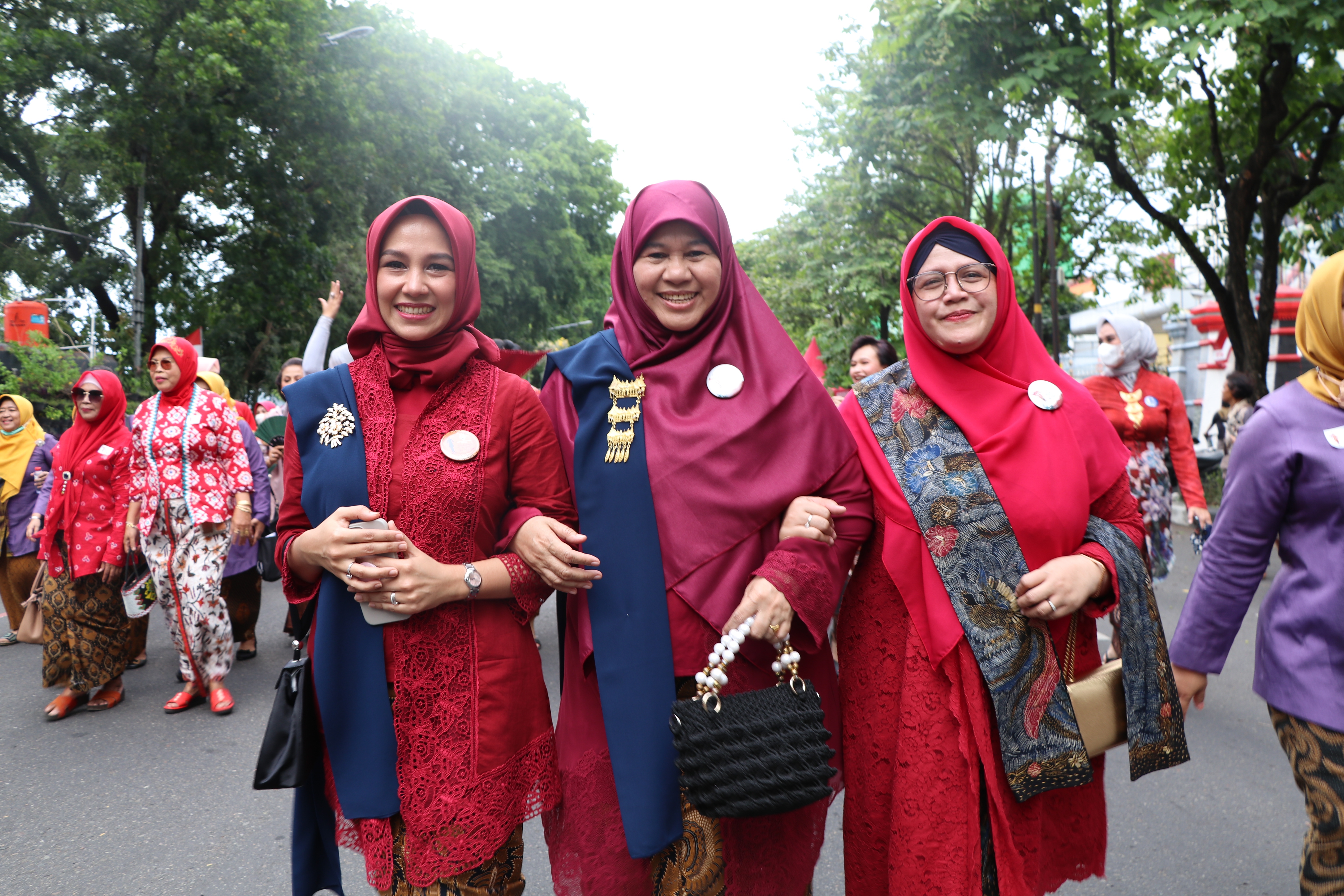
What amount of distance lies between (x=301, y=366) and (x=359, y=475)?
5275 millimetres

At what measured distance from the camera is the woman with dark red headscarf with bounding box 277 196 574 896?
1969mm

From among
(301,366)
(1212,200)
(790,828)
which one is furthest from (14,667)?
(1212,200)

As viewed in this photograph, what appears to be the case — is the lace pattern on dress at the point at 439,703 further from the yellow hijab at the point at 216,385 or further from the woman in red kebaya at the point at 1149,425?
the woman in red kebaya at the point at 1149,425

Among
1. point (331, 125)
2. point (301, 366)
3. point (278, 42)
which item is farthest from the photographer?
point (331, 125)

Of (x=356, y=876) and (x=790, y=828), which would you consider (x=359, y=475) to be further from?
(x=356, y=876)

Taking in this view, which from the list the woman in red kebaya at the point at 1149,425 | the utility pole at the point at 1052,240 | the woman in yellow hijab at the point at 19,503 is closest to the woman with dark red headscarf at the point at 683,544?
the woman in red kebaya at the point at 1149,425

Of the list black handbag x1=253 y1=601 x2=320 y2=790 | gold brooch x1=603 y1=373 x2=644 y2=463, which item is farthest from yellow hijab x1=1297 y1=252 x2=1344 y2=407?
black handbag x1=253 y1=601 x2=320 y2=790

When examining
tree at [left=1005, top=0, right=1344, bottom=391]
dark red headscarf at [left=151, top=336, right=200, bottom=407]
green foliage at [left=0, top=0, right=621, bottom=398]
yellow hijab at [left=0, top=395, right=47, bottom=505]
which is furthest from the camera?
green foliage at [left=0, top=0, right=621, bottom=398]

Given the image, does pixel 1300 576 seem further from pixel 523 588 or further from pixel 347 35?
pixel 347 35

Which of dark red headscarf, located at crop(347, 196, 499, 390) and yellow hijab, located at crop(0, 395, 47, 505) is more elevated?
dark red headscarf, located at crop(347, 196, 499, 390)

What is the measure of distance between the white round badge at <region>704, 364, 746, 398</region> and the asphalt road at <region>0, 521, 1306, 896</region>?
202cm

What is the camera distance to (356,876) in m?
3.29

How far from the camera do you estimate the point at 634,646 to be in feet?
6.41

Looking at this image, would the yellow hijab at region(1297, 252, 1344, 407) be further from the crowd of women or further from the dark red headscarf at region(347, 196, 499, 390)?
the dark red headscarf at region(347, 196, 499, 390)
